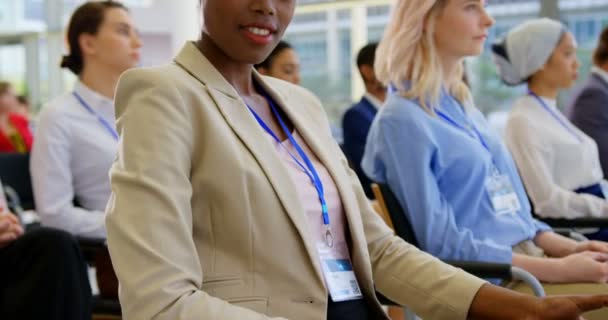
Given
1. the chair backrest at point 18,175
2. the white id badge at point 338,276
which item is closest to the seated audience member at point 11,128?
the chair backrest at point 18,175

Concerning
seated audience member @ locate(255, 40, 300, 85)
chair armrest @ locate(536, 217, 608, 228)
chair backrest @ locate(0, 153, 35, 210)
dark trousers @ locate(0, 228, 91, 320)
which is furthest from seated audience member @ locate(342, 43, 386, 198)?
dark trousers @ locate(0, 228, 91, 320)

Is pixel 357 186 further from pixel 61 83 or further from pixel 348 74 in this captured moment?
pixel 61 83

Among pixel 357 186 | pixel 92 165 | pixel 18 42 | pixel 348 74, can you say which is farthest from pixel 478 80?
pixel 18 42

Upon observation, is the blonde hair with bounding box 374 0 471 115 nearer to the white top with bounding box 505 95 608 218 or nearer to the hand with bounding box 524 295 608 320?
the white top with bounding box 505 95 608 218

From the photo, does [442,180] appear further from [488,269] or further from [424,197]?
[488,269]

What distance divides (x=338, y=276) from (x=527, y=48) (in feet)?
6.66

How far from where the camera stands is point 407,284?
4.81 ft

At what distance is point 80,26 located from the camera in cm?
318

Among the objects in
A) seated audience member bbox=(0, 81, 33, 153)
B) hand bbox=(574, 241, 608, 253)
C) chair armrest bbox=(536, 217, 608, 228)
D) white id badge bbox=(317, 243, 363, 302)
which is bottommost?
seated audience member bbox=(0, 81, 33, 153)

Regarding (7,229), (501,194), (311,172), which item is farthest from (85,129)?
(311,172)

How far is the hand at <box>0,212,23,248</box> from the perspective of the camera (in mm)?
2316

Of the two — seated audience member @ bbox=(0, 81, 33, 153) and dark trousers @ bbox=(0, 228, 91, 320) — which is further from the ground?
dark trousers @ bbox=(0, 228, 91, 320)

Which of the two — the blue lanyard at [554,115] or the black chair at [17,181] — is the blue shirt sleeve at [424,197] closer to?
the blue lanyard at [554,115]

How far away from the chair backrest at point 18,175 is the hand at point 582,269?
232cm
